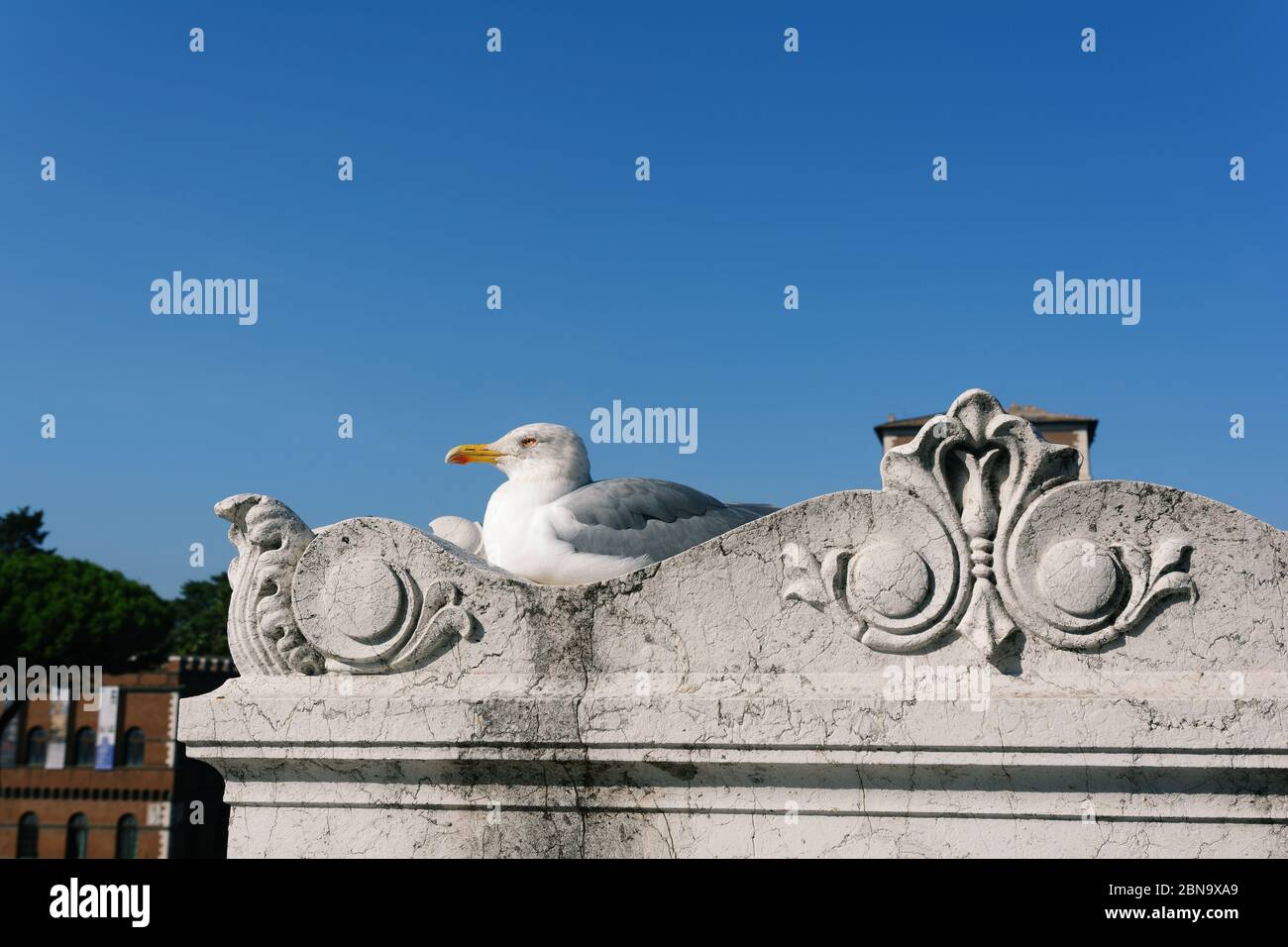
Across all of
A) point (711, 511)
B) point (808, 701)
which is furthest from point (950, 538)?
point (711, 511)

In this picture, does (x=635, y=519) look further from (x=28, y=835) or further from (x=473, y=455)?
(x=28, y=835)

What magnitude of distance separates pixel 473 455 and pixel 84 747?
48.4 metres

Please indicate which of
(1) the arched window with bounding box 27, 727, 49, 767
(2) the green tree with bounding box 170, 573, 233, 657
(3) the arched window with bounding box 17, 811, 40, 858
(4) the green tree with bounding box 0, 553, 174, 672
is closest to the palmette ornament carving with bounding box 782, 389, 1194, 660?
(4) the green tree with bounding box 0, 553, 174, 672

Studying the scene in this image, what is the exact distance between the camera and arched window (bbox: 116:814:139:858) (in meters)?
44.8

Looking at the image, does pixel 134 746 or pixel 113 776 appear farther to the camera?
pixel 134 746

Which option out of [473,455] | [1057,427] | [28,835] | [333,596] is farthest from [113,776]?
[333,596]

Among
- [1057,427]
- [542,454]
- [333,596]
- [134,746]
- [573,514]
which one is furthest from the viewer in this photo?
[134,746]

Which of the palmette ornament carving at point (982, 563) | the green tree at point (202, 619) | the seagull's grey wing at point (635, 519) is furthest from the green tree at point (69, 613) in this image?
the palmette ornament carving at point (982, 563)

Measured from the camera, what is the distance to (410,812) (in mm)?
3980

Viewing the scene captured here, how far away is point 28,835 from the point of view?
47.5 m

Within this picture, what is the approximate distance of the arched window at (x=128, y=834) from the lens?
44.8 meters
